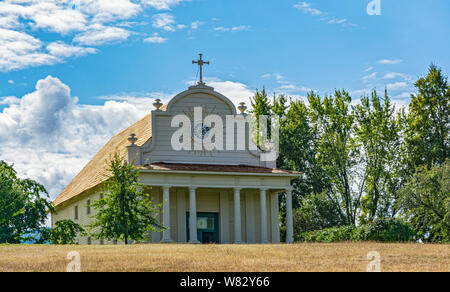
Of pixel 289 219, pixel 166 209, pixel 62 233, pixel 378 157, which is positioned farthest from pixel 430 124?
pixel 62 233

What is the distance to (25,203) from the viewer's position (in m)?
38.7

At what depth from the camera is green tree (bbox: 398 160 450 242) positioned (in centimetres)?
4184

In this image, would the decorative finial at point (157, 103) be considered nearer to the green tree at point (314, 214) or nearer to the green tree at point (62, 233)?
the green tree at point (62, 233)

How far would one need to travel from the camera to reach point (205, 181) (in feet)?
116

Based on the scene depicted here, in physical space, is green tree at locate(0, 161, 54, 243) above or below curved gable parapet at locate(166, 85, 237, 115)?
below

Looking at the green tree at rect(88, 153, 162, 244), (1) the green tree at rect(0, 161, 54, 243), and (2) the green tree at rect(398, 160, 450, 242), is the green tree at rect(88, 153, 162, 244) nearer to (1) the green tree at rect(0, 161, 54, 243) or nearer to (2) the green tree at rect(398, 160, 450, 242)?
(1) the green tree at rect(0, 161, 54, 243)

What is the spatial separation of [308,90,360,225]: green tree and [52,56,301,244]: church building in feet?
48.4

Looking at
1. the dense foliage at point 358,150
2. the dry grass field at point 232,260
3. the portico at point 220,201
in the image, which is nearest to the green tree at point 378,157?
the dense foliage at point 358,150

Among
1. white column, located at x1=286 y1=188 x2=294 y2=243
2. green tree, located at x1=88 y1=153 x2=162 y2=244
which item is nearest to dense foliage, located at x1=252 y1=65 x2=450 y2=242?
white column, located at x1=286 y1=188 x2=294 y2=243

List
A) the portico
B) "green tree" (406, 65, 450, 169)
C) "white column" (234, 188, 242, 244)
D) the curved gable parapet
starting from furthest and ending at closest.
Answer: "green tree" (406, 65, 450, 169) < the curved gable parapet < "white column" (234, 188, 242, 244) < the portico

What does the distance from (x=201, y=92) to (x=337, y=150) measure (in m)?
18.8

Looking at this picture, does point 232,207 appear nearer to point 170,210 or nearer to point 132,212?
point 170,210
